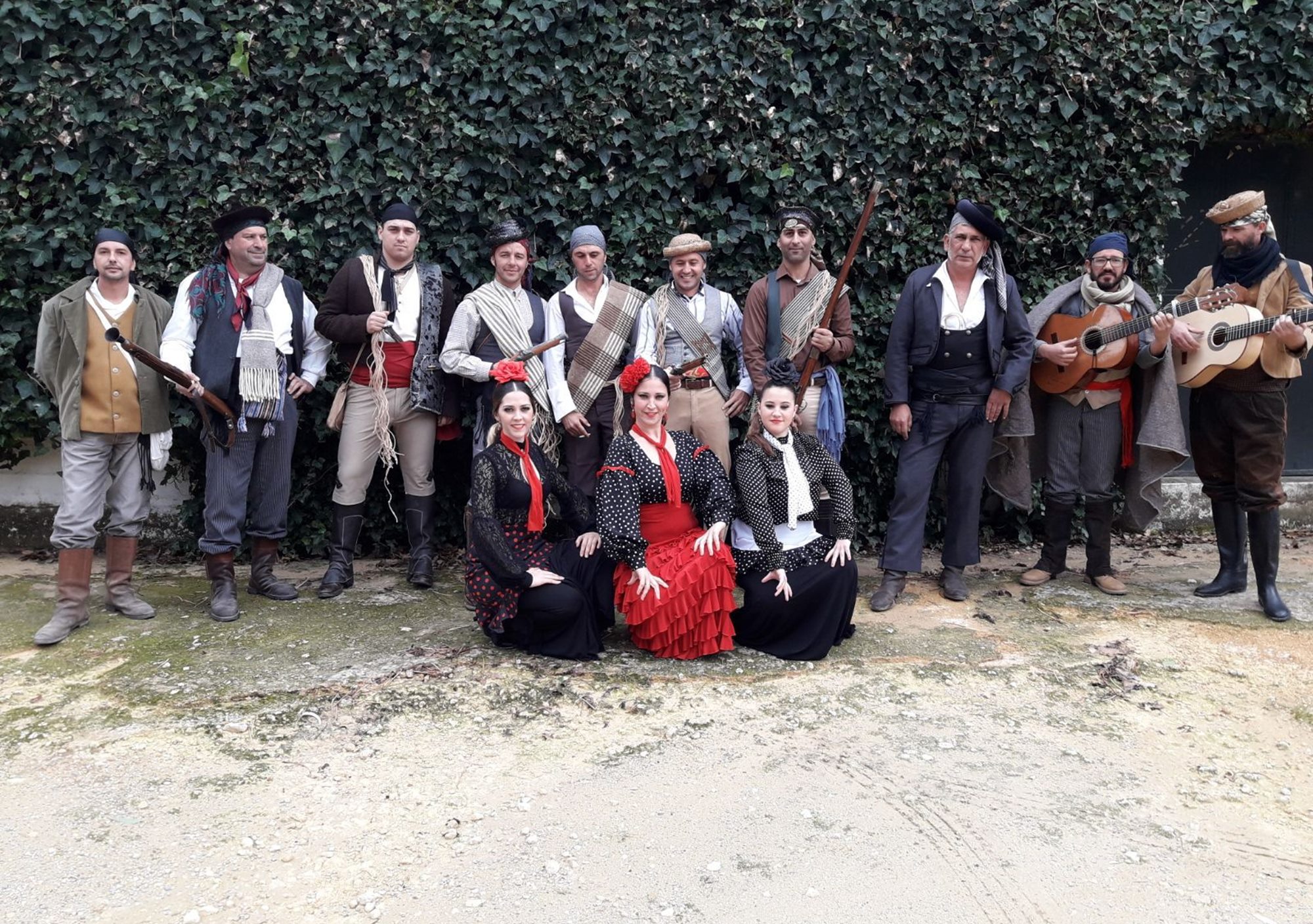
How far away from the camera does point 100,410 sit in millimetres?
4609

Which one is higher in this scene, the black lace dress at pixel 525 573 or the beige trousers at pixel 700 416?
the beige trousers at pixel 700 416

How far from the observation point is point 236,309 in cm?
482

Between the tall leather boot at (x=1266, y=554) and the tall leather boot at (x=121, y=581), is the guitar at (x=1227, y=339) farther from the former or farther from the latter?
the tall leather boot at (x=121, y=581)

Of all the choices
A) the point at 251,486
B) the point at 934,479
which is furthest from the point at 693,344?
the point at 251,486

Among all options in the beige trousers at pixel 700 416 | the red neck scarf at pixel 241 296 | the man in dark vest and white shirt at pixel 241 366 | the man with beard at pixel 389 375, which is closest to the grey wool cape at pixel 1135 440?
the beige trousers at pixel 700 416

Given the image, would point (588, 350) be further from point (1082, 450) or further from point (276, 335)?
point (1082, 450)

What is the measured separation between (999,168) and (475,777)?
4.25 m

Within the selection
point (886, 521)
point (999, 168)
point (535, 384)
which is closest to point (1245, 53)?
point (999, 168)

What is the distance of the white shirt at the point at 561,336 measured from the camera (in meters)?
5.07

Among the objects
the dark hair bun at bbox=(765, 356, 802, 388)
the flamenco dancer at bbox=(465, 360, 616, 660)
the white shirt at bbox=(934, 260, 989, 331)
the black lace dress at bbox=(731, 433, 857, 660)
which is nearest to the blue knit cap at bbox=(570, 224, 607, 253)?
the flamenco dancer at bbox=(465, 360, 616, 660)

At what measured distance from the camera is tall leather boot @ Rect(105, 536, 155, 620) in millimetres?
4758

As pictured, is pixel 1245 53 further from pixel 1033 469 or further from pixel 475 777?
pixel 475 777

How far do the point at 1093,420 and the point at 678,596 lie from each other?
8.07ft

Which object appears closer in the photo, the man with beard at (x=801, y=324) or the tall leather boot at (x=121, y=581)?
Result: the tall leather boot at (x=121, y=581)
